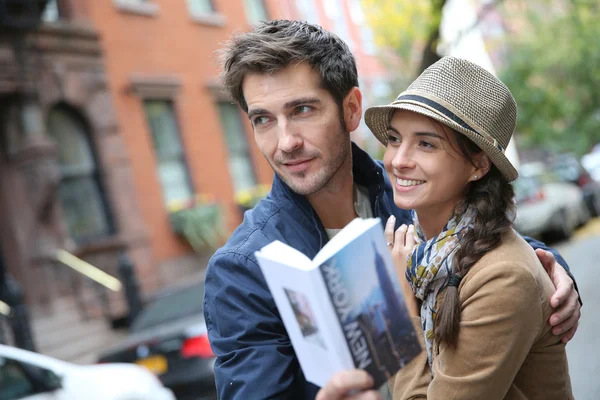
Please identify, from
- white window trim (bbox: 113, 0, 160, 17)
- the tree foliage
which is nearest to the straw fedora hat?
the tree foliage

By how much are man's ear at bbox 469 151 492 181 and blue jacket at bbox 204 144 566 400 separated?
0.57 metres

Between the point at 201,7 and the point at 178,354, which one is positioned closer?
the point at 178,354

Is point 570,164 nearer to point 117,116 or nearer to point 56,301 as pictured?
point 117,116

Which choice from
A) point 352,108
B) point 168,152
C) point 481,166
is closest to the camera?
point 481,166

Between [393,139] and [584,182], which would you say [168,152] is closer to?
[584,182]

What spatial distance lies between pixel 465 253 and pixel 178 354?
5.35 meters

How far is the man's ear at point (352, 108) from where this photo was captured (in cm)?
272

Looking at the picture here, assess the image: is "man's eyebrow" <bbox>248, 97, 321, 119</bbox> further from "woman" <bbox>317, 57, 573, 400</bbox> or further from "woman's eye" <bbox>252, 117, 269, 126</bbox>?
"woman" <bbox>317, 57, 573, 400</bbox>

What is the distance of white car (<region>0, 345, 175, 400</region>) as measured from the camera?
225 inches

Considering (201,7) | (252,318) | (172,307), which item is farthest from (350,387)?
(201,7)

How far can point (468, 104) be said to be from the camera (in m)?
2.25

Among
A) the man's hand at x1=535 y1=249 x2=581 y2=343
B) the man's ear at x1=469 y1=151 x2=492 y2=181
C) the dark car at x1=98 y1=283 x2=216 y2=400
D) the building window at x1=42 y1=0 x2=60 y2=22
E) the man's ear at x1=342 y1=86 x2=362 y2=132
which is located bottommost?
the dark car at x1=98 y1=283 x2=216 y2=400

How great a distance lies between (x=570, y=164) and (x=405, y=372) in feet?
61.4

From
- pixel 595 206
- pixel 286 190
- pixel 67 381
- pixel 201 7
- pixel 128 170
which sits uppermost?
pixel 201 7
